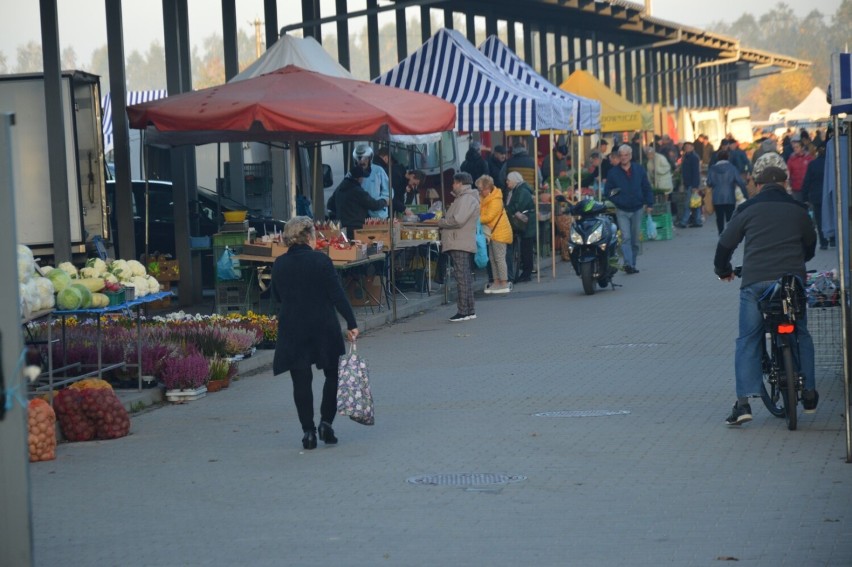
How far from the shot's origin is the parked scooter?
2191cm

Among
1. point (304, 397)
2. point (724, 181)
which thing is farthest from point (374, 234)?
point (724, 181)

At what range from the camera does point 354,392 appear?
35.2 ft

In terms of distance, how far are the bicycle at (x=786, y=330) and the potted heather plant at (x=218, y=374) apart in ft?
17.6

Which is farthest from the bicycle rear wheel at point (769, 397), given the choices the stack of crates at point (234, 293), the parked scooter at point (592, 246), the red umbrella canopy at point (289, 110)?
the parked scooter at point (592, 246)

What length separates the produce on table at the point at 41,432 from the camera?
1065cm

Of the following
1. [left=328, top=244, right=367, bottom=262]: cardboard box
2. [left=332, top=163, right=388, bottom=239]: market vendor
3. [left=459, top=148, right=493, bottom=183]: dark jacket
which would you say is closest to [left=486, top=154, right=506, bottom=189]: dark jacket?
[left=459, top=148, right=493, bottom=183]: dark jacket

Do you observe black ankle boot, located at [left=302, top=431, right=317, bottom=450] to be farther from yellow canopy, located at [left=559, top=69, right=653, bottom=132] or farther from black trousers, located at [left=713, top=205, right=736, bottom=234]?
yellow canopy, located at [left=559, top=69, right=653, bottom=132]

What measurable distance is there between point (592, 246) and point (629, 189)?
296 cm

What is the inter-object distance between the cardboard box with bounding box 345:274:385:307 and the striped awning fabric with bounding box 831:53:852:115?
1148cm

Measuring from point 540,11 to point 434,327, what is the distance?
24.8 metres

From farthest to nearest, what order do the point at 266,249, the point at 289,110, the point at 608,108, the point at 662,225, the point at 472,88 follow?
the point at 608,108 < the point at 662,225 < the point at 472,88 < the point at 266,249 < the point at 289,110

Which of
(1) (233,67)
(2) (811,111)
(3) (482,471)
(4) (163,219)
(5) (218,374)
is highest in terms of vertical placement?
(2) (811,111)

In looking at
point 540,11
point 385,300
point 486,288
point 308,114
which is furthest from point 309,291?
point 540,11

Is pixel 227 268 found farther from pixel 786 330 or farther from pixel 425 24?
pixel 425 24
